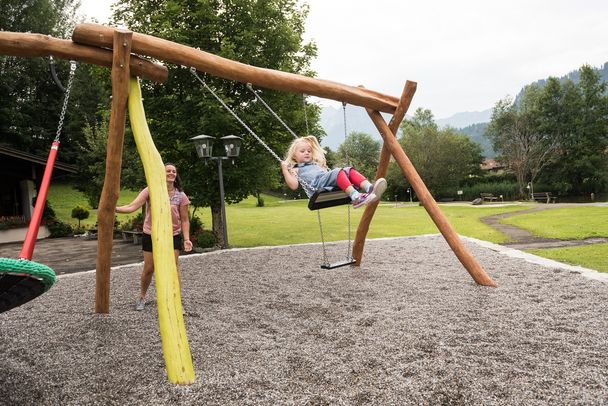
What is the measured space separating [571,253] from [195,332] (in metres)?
7.93

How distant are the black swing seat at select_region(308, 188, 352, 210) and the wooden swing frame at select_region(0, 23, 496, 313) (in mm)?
1366

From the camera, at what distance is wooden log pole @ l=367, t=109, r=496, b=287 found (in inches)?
217

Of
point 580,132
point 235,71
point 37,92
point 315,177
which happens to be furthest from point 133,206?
point 580,132

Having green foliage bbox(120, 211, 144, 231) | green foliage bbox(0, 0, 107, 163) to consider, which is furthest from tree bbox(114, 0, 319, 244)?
green foliage bbox(0, 0, 107, 163)

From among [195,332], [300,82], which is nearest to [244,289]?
[195,332]

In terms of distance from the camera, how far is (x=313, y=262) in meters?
8.51

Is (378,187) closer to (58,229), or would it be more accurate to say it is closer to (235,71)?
(235,71)

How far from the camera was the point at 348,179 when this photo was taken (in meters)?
4.70

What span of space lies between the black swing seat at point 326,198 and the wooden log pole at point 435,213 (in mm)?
1267

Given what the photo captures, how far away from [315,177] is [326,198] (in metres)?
0.35

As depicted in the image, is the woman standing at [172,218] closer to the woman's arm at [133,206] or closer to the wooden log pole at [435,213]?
Answer: the woman's arm at [133,206]

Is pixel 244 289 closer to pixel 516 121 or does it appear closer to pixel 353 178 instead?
pixel 353 178

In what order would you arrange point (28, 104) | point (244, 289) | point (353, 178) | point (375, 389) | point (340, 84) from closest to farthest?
point (375, 389) → point (353, 178) → point (340, 84) → point (244, 289) → point (28, 104)

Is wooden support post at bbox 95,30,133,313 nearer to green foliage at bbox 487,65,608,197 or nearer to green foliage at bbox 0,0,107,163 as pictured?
green foliage at bbox 0,0,107,163
